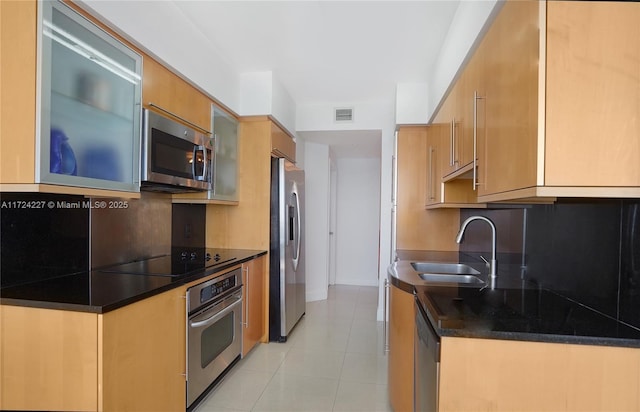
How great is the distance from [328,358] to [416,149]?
2115 millimetres

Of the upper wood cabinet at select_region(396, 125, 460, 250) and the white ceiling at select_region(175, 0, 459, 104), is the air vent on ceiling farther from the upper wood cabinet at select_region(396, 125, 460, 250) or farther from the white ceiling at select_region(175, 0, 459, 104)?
the upper wood cabinet at select_region(396, 125, 460, 250)

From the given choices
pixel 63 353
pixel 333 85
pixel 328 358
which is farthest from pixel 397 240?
pixel 63 353

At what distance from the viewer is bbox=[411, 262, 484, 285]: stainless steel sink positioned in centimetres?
224

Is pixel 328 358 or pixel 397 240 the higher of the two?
pixel 397 240

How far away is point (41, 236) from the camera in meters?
1.74

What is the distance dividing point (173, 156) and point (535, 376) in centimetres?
214

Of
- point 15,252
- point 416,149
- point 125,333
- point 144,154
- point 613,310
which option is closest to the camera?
point 613,310

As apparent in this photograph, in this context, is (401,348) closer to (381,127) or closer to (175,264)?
(175,264)

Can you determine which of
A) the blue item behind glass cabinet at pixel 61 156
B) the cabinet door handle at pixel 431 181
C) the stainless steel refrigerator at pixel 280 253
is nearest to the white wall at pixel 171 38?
the blue item behind glass cabinet at pixel 61 156

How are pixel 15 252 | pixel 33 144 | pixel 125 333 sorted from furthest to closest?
pixel 15 252 < pixel 125 333 < pixel 33 144

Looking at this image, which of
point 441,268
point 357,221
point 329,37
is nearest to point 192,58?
point 329,37

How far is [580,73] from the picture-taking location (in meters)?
1.02

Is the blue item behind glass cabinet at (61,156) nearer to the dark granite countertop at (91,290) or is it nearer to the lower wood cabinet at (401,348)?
the dark granite countertop at (91,290)

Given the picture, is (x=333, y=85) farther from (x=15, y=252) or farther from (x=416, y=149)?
(x=15, y=252)
